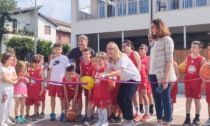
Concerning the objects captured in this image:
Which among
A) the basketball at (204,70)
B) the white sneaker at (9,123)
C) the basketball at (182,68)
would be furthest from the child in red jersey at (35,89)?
the basketball at (204,70)

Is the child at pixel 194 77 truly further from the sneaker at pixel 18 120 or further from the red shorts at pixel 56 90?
the sneaker at pixel 18 120

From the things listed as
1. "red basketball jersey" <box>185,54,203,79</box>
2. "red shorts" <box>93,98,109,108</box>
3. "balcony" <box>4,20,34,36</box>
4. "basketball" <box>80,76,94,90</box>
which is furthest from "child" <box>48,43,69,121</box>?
"balcony" <box>4,20,34,36</box>

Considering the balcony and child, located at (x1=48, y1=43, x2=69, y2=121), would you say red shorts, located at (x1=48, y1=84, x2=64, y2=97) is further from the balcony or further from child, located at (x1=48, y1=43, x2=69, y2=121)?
the balcony

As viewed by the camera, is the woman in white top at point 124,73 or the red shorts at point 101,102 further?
the red shorts at point 101,102

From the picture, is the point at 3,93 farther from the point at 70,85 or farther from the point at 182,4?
the point at 182,4

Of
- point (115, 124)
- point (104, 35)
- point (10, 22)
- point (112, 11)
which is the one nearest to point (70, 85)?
point (115, 124)

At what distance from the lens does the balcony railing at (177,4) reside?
854 inches

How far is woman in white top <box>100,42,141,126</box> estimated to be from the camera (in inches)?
270

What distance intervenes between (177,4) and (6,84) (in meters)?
17.6

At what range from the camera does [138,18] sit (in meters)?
23.1

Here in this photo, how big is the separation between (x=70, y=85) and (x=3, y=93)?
174 centimetres

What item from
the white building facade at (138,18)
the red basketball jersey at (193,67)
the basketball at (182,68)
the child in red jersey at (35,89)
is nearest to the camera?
the red basketball jersey at (193,67)

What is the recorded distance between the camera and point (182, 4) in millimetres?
22359

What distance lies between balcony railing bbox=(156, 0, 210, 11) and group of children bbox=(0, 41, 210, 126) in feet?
45.2
